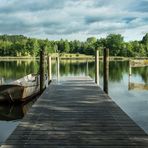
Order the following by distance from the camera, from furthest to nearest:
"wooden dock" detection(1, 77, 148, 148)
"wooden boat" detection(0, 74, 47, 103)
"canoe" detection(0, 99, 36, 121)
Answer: "wooden boat" detection(0, 74, 47, 103), "canoe" detection(0, 99, 36, 121), "wooden dock" detection(1, 77, 148, 148)

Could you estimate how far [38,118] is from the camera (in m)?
11.5

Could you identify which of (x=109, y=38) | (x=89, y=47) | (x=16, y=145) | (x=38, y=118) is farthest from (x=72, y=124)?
(x=109, y=38)

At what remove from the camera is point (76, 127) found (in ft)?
33.6

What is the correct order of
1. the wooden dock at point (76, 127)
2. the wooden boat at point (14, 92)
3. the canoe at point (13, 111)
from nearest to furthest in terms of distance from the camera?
1. the wooden dock at point (76, 127)
2. the canoe at point (13, 111)
3. the wooden boat at point (14, 92)

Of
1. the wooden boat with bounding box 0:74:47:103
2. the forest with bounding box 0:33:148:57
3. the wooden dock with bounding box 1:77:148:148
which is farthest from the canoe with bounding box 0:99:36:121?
the forest with bounding box 0:33:148:57

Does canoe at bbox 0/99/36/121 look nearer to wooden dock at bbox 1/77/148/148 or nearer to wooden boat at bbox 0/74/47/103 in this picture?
wooden boat at bbox 0/74/47/103

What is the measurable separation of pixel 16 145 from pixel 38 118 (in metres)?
3.14

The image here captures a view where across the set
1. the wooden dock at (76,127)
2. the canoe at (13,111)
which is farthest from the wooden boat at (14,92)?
the wooden dock at (76,127)

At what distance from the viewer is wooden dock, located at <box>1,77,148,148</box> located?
8.61 m

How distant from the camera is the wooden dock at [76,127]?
28.2 feet

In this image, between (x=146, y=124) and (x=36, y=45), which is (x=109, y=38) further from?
(x=146, y=124)

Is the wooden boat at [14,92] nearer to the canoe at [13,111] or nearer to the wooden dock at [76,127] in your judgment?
the canoe at [13,111]

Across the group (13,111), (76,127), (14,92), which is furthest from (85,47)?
(76,127)

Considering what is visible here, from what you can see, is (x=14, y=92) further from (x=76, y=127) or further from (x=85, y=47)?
(x=85, y=47)
